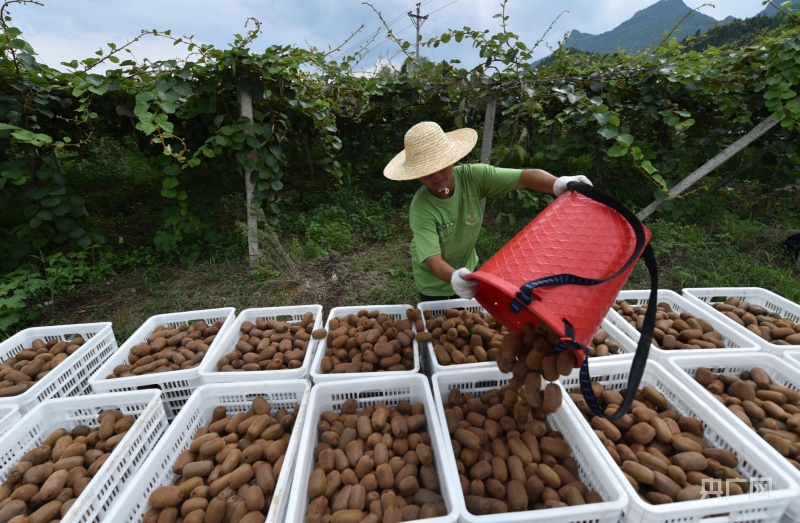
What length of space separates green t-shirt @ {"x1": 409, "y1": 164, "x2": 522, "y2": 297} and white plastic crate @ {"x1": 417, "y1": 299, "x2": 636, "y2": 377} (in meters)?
0.27

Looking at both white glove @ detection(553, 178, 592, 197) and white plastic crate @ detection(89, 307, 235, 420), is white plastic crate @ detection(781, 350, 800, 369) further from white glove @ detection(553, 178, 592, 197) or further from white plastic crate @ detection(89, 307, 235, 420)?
white plastic crate @ detection(89, 307, 235, 420)

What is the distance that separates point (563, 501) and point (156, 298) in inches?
156

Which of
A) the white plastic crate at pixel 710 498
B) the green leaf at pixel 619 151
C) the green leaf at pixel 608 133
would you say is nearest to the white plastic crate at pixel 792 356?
the white plastic crate at pixel 710 498

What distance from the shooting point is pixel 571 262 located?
1307 mm

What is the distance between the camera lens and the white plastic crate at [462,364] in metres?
1.94

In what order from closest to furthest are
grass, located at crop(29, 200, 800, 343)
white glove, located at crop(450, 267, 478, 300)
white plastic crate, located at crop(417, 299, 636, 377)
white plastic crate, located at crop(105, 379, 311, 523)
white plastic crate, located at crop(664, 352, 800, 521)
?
white plastic crate, located at crop(105, 379, 311, 523) < white glove, located at crop(450, 267, 478, 300) < white plastic crate, located at crop(664, 352, 800, 521) < white plastic crate, located at crop(417, 299, 636, 377) < grass, located at crop(29, 200, 800, 343)

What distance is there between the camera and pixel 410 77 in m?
4.88

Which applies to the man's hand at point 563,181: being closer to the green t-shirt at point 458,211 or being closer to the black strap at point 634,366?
the green t-shirt at point 458,211

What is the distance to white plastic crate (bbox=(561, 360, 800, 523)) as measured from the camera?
125 cm

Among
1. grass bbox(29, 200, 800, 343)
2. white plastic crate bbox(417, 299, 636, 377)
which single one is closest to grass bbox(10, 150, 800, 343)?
grass bbox(29, 200, 800, 343)

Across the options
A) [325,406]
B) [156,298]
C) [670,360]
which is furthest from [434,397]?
[156,298]

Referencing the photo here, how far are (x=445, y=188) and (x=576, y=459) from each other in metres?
1.47

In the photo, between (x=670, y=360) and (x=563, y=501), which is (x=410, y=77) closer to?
(x=670, y=360)

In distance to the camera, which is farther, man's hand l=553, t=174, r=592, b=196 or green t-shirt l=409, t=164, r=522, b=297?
green t-shirt l=409, t=164, r=522, b=297
